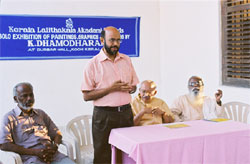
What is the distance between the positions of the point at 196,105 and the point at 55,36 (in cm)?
310

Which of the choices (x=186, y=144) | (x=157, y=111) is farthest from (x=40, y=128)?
(x=186, y=144)

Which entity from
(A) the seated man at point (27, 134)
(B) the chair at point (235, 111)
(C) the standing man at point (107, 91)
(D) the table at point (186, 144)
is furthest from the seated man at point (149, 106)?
(B) the chair at point (235, 111)

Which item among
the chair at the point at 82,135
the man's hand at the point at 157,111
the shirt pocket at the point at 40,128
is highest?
the man's hand at the point at 157,111

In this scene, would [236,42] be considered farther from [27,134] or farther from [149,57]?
[27,134]

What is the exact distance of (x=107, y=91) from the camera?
3.29 metres

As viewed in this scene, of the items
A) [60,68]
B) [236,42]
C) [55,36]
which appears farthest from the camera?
[60,68]

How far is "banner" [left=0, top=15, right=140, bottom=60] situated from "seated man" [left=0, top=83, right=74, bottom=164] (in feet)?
9.75

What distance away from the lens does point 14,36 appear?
6.05m

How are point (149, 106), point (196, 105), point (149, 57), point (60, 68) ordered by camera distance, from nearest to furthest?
1. point (149, 106)
2. point (196, 105)
3. point (60, 68)
4. point (149, 57)

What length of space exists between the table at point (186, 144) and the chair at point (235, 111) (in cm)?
113

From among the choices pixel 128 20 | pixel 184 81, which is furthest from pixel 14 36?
pixel 184 81

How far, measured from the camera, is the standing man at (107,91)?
3.33 metres

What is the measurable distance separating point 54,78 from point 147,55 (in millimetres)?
1951

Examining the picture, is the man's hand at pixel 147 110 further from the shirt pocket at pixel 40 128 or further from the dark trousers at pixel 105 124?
the shirt pocket at pixel 40 128
